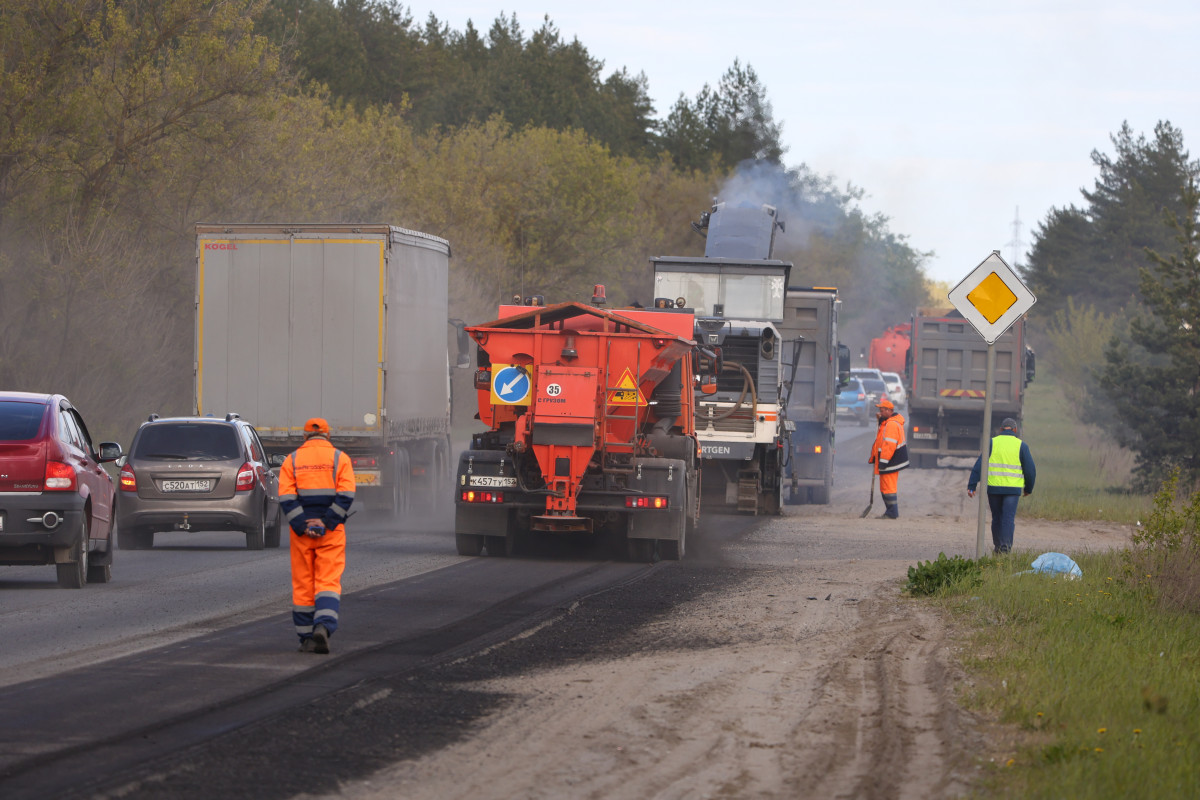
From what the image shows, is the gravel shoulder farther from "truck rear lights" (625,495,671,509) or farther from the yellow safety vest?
the yellow safety vest

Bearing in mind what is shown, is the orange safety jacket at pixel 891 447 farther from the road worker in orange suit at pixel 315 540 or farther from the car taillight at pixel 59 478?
the road worker in orange suit at pixel 315 540

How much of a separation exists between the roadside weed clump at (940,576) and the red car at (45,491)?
7.43 metres

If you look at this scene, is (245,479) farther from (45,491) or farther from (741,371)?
(741,371)

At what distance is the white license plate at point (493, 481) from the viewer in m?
16.3

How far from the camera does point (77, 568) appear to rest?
13055 millimetres

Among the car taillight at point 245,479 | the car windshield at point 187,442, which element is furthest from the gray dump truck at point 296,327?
the car taillight at point 245,479

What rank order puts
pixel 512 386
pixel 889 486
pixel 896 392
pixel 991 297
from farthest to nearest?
1. pixel 896 392
2. pixel 889 486
3. pixel 512 386
4. pixel 991 297

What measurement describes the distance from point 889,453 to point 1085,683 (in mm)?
14766

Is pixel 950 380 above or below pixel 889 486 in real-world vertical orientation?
above

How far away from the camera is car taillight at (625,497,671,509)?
53.1 feet

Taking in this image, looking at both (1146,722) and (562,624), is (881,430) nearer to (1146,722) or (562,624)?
(562,624)

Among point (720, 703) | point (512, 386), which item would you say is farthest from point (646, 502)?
point (720, 703)

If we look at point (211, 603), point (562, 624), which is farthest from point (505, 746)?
point (211, 603)

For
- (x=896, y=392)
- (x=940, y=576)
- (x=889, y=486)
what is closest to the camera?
(x=940, y=576)
